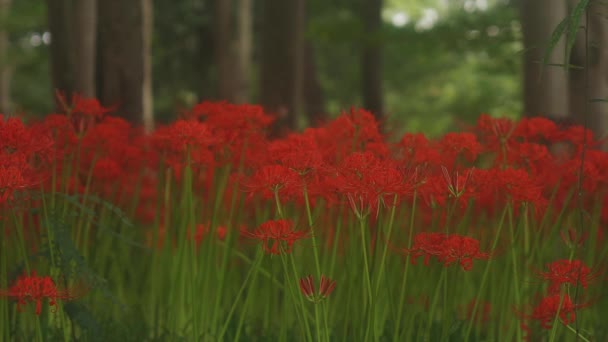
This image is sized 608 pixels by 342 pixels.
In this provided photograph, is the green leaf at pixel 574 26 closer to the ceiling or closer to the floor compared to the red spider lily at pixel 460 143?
closer to the ceiling

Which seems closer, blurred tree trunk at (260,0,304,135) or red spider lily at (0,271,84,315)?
red spider lily at (0,271,84,315)

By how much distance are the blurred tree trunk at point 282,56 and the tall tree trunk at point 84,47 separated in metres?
2.85

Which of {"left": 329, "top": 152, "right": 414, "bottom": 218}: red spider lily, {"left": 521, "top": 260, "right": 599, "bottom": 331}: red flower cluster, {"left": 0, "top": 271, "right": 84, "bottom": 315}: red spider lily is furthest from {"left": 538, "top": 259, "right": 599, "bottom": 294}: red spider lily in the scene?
{"left": 0, "top": 271, "right": 84, "bottom": 315}: red spider lily

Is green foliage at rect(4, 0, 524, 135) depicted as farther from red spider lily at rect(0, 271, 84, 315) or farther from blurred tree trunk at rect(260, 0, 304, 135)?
red spider lily at rect(0, 271, 84, 315)

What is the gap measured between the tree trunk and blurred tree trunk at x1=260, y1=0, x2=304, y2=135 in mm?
2845

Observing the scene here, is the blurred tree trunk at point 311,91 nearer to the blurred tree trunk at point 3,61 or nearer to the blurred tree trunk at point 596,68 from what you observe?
the blurred tree trunk at point 3,61

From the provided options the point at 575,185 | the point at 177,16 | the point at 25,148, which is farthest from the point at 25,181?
the point at 177,16

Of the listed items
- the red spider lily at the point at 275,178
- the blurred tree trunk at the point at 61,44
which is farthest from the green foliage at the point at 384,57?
the red spider lily at the point at 275,178

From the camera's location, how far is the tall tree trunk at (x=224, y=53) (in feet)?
31.1

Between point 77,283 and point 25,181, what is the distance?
0.73 metres

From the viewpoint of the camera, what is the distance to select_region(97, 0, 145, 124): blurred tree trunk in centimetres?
491

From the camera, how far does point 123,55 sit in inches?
194

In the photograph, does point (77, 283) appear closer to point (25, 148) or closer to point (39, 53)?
point (25, 148)

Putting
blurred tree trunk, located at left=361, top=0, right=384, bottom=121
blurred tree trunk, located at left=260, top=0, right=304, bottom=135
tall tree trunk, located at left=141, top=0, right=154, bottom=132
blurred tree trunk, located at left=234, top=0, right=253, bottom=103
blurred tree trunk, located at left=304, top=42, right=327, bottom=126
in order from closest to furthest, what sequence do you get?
tall tree trunk, located at left=141, top=0, right=154, bottom=132 < blurred tree trunk, located at left=260, top=0, right=304, bottom=135 < blurred tree trunk, located at left=234, top=0, right=253, bottom=103 < blurred tree trunk, located at left=361, top=0, right=384, bottom=121 < blurred tree trunk, located at left=304, top=42, right=327, bottom=126
